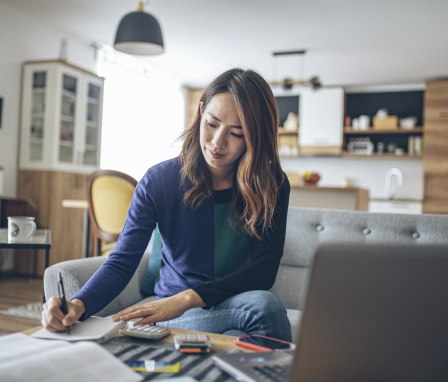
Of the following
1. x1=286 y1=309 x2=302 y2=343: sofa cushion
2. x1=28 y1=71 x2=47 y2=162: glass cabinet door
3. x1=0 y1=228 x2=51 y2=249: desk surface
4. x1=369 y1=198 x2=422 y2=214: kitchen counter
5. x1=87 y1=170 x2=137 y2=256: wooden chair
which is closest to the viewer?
x1=286 y1=309 x2=302 y2=343: sofa cushion

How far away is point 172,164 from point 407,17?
3.97m

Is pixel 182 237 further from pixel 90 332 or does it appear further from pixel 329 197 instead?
pixel 329 197

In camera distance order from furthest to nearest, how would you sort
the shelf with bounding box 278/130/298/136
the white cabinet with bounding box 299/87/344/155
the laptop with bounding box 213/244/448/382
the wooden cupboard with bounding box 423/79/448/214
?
the shelf with bounding box 278/130/298/136
the white cabinet with bounding box 299/87/344/155
the wooden cupboard with bounding box 423/79/448/214
the laptop with bounding box 213/244/448/382

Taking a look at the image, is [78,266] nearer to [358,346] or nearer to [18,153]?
[358,346]

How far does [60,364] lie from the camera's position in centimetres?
71

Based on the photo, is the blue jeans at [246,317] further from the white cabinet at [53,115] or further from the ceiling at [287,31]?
the white cabinet at [53,115]

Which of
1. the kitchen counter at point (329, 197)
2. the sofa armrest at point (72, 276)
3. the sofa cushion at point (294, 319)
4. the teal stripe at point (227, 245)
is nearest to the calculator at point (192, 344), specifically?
the teal stripe at point (227, 245)

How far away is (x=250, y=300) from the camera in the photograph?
1164 millimetres

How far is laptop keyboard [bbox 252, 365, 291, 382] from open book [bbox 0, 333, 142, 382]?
17cm

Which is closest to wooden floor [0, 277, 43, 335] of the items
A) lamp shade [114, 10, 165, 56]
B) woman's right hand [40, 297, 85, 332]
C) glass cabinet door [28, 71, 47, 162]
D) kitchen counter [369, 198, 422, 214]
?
glass cabinet door [28, 71, 47, 162]

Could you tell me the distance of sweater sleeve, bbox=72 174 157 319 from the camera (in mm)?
1059

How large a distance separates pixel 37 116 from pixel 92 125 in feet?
2.02

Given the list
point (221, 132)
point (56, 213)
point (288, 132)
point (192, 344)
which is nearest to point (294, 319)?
point (221, 132)

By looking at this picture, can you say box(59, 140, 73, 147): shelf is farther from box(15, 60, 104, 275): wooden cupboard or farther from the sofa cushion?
the sofa cushion
